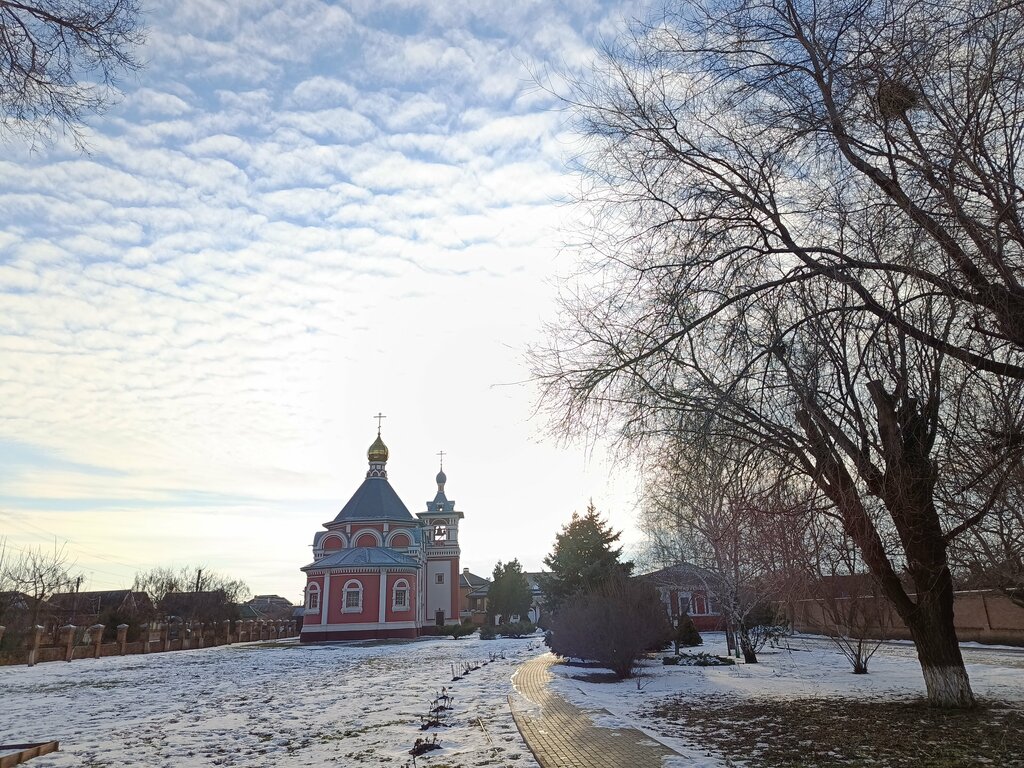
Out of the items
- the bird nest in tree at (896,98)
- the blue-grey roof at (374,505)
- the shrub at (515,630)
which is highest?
the blue-grey roof at (374,505)

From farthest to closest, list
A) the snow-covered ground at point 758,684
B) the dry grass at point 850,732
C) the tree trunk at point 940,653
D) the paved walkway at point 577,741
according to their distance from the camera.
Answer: the snow-covered ground at point 758,684
the tree trunk at point 940,653
the paved walkway at point 577,741
the dry grass at point 850,732

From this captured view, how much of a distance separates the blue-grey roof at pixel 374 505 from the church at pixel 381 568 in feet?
0.23

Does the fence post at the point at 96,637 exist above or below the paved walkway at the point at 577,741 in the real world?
above

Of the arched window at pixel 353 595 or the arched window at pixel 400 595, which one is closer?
the arched window at pixel 353 595

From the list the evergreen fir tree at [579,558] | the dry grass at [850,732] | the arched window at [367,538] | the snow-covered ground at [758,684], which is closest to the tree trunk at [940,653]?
the dry grass at [850,732]

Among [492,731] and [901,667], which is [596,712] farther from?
[901,667]

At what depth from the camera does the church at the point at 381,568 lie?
41156 millimetres

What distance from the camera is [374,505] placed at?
48.9 m

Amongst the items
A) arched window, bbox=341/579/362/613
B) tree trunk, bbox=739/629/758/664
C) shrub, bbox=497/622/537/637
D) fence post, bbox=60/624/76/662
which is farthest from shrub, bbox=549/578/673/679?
arched window, bbox=341/579/362/613

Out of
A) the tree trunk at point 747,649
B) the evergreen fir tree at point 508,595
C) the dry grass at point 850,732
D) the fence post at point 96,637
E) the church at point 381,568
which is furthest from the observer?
the evergreen fir tree at point 508,595

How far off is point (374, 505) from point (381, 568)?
7948 millimetres

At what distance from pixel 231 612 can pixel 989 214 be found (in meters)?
57.2

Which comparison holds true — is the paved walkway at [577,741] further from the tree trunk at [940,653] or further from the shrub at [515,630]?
the shrub at [515,630]

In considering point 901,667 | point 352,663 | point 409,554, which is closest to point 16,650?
point 352,663
